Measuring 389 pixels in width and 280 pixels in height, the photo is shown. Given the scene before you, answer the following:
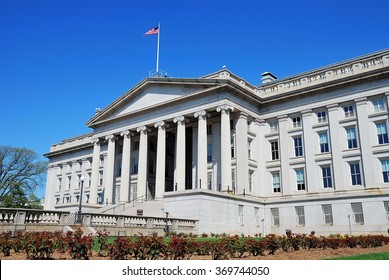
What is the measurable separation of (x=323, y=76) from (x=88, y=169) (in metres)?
42.4

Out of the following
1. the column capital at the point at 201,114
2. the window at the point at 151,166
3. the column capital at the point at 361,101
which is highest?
the column capital at the point at 361,101

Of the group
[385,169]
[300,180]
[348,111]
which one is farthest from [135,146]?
[385,169]

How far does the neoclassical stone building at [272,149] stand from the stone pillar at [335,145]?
0.34ft

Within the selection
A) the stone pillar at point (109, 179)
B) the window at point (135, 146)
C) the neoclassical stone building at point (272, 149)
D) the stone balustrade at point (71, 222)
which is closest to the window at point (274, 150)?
the neoclassical stone building at point (272, 149)

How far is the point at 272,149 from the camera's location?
A: 147ft

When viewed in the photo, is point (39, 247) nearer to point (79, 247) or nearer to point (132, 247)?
point (79, 247)

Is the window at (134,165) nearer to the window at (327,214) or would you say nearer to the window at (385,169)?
the window at (327,214)

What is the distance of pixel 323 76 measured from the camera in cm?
4197

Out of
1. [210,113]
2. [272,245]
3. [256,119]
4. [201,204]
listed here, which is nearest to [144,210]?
[201,204]

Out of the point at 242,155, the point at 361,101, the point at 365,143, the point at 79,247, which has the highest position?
the point at 361,101

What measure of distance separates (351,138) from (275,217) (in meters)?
12.1

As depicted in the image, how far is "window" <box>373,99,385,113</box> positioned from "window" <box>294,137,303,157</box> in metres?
8.61

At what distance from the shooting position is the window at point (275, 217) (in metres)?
41.9
